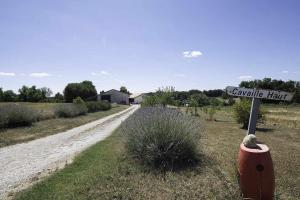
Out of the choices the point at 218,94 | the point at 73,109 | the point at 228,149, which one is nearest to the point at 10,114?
the point at 73,109

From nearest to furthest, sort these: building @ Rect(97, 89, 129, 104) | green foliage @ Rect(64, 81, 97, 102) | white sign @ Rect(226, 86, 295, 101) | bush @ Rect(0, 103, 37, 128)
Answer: white sign @ Rect(226, 86, 295, 101) → bush @ Rect(0, 103, 37, 128) → green foliage @ Rect(64, 81, 97, 102) → building @ Rect(97, 89, 129, 104)

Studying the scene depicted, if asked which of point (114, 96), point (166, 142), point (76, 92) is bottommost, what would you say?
point (166, 142)

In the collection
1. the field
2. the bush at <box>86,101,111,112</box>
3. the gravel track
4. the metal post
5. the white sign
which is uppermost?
the white sign

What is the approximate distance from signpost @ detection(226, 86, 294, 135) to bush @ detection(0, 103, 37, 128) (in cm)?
1573

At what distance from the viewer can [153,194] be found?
479 cm

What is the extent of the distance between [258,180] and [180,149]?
112 inches

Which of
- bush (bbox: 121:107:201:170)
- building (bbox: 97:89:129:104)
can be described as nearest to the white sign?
bush (bbox: 121:107:201:170)

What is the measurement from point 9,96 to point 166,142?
8068cm

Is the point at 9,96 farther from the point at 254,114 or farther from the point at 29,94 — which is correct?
the point at 254,114

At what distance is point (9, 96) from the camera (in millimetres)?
76562

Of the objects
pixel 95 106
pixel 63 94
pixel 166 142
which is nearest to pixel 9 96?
pixel 63 94

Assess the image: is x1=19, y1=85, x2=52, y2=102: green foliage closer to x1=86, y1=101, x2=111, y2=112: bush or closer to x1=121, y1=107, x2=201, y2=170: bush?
x1=86, y1=101, x2=111, y2=112: bush

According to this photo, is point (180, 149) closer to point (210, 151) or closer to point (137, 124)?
point (137, 124)

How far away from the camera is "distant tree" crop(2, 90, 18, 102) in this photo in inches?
2940
